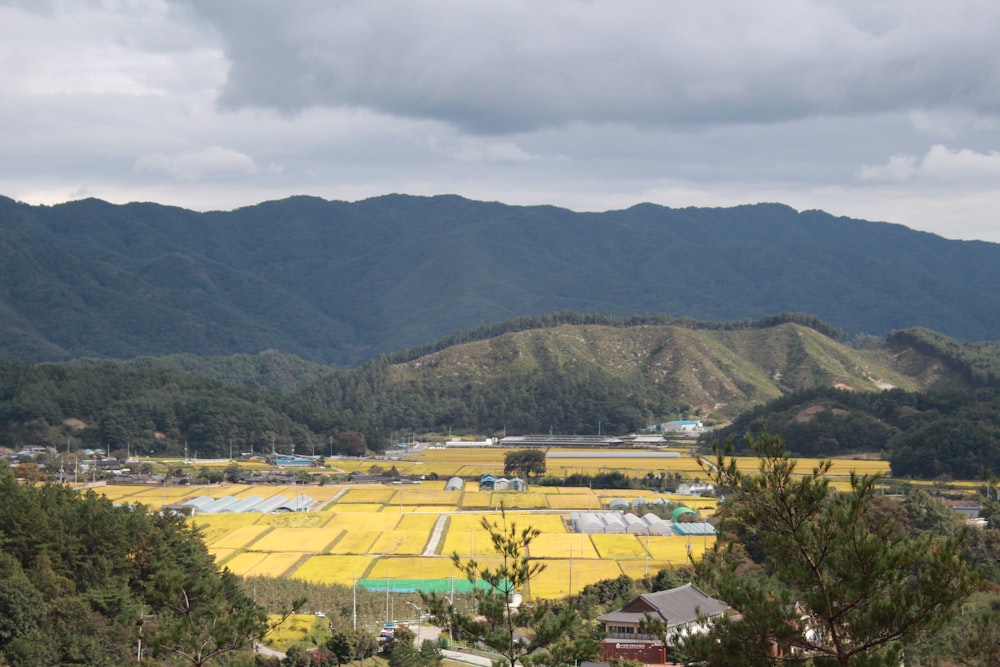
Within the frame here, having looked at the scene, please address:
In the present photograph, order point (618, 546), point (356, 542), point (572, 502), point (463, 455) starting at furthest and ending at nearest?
1. point (463, 455)
2. point (572, 502)
3. point (356, 542)
4. point (618, 546)

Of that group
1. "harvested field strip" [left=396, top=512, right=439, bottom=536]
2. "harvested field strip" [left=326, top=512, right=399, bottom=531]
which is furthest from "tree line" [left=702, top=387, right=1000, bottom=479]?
"harvested field strip" [left=326, top=512, right=399, bottom=531]

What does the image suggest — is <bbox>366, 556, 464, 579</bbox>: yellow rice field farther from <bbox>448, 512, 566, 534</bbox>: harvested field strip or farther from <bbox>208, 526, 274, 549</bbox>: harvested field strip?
<bbox>448, 512, 566, 534</bbox>: harvested field strip

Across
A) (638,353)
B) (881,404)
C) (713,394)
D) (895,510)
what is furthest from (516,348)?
(895,510)

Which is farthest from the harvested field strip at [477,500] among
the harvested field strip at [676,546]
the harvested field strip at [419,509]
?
the harvested field strip at [676,546]

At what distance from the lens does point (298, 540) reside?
64.9m

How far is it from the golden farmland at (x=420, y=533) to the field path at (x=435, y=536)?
0.19 feet

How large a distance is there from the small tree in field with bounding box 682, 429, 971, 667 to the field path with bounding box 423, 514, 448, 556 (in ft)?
141

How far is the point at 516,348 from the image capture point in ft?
546

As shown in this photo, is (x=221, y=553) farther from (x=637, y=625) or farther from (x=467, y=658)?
(x=637, y=625)

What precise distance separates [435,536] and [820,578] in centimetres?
4989

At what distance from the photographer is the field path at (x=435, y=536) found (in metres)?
60.9

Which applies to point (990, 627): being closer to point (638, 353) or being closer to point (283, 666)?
point (283, 666)

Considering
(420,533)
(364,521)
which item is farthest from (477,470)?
(420,533)

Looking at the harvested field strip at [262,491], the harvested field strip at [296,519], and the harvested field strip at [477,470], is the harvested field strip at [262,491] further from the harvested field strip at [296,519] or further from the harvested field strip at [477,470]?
the harvested field strip at [477,470]
